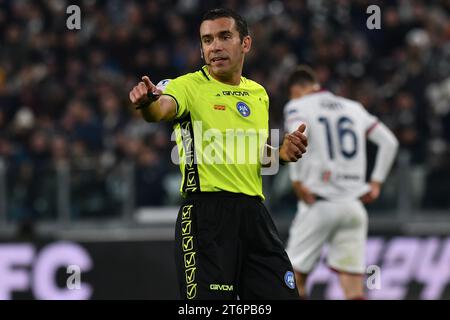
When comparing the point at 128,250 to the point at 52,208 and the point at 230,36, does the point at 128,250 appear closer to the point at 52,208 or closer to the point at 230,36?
the point at 52,208

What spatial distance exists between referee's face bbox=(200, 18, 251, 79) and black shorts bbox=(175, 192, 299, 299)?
0.74 meters

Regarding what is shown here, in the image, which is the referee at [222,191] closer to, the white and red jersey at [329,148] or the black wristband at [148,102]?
the black wristband at [148,102]

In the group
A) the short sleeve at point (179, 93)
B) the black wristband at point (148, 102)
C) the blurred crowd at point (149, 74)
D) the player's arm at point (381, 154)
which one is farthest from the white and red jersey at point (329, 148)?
the black wristband at point (148, 102)

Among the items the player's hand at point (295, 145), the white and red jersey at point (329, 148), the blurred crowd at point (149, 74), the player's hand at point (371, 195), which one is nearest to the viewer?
the player's hand at point (295, 145)

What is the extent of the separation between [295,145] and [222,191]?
0.51 meters

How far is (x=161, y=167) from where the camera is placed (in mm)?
12703

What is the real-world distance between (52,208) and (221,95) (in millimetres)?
6892

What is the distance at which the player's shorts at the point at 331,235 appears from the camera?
9688 millimetres

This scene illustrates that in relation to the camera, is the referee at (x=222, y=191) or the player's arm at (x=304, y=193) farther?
the player's arm at (x=304, y=193)

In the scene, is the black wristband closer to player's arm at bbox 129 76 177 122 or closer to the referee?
player's arm at bbox 129 76 177 122

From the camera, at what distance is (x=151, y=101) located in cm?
547

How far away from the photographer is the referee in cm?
588

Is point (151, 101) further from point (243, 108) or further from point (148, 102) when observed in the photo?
point (243, 108)

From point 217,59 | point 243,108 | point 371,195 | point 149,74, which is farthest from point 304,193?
point 149,74
